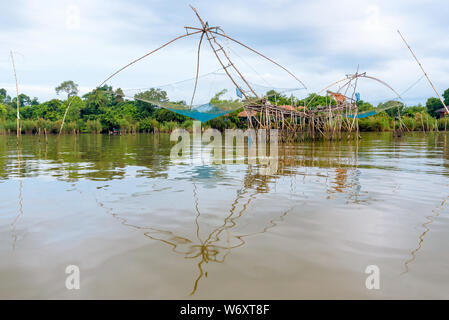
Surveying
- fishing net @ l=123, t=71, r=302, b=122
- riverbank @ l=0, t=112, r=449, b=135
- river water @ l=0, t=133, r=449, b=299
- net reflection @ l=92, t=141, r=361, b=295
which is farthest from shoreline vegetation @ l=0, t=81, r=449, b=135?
river water @ l=0, t=133, r=449, b=299

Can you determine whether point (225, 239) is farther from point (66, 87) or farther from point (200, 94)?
point (66, 87)

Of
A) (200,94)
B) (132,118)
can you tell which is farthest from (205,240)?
(132,118)

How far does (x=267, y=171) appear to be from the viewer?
21.7 feet

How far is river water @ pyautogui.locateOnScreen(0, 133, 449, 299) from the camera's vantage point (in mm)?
1966

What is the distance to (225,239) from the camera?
270 centimetres

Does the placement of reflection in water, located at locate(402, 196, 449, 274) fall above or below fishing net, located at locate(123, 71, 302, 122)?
below

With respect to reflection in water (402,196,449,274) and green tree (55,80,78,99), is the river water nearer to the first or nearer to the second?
reflection in water (402,196,449,274)

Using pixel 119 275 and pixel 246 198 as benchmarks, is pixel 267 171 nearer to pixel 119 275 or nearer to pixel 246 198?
pixel 246 198

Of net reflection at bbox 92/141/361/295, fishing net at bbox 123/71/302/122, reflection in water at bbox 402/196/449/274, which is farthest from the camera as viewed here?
fishing net at bbox 123/71/302/122

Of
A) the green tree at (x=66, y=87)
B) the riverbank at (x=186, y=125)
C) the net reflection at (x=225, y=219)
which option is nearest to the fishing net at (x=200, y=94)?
the net reflection at (x=225, y=219)

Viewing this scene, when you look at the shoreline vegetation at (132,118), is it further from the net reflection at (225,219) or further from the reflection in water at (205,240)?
the reflection in water at (205,240)

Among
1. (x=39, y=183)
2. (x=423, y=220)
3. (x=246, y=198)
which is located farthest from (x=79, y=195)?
(x=423, y=220)

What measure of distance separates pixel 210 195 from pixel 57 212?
1.80 m
